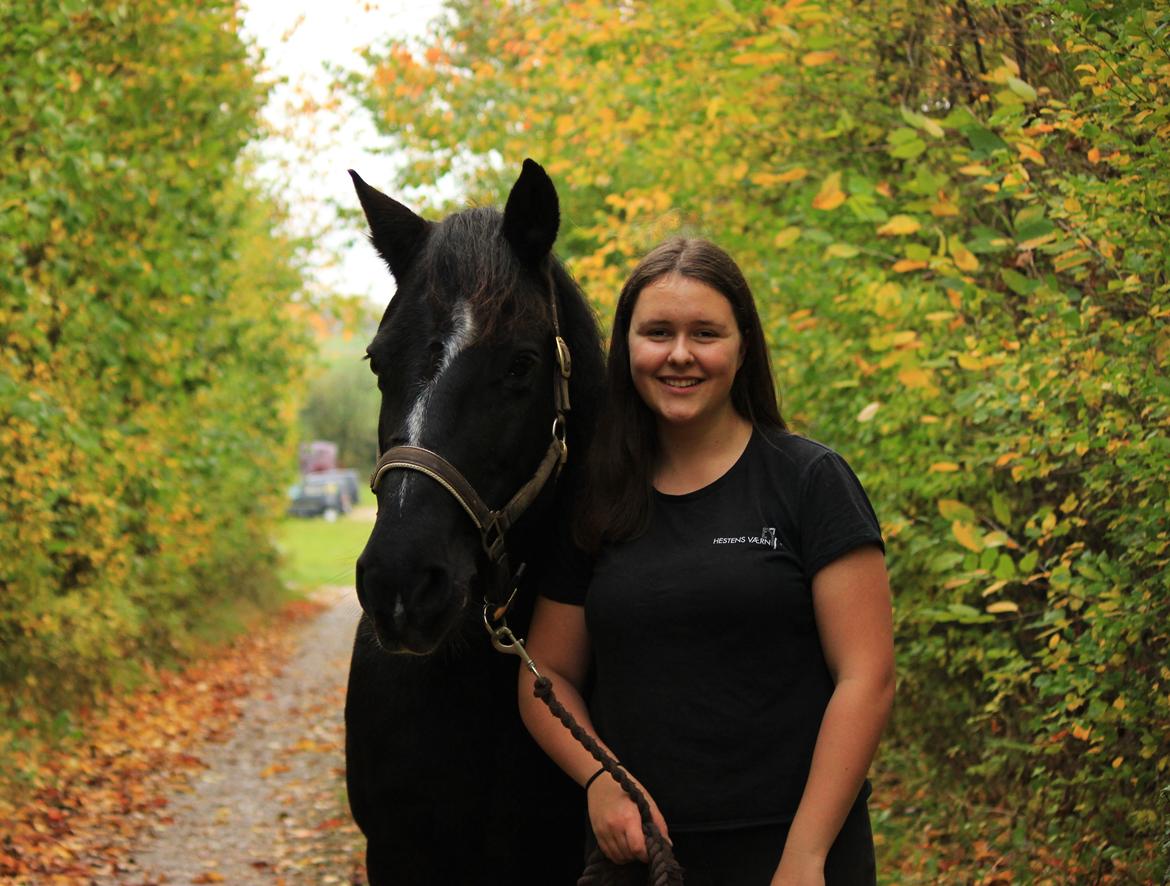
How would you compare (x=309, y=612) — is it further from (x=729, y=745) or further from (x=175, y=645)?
(x=729, y=745)

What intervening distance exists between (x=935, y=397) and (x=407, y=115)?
884cm

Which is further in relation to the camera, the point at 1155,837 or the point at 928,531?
the point at 928,531

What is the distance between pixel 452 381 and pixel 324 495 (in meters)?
50.2

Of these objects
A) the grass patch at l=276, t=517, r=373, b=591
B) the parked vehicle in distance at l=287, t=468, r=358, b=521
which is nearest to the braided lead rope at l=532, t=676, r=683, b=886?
the grass patch at l=276, t=517, r=373, b=591

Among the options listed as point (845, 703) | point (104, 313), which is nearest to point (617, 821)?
point (845, 703)

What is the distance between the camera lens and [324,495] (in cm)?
5181

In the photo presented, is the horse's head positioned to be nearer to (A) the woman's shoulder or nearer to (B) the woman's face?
(B) the woman's face

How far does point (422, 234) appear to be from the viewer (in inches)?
122

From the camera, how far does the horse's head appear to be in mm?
2518

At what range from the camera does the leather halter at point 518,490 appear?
264 centimetres

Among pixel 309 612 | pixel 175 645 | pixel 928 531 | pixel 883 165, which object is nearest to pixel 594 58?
pixel 883 165

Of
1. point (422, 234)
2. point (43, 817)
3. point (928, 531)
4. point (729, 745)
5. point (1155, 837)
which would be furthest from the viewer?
point (43, 817)

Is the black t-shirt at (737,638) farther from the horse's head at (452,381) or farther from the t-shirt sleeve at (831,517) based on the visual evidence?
the horse's head at (452,381)

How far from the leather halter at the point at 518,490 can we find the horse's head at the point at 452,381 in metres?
0.02
